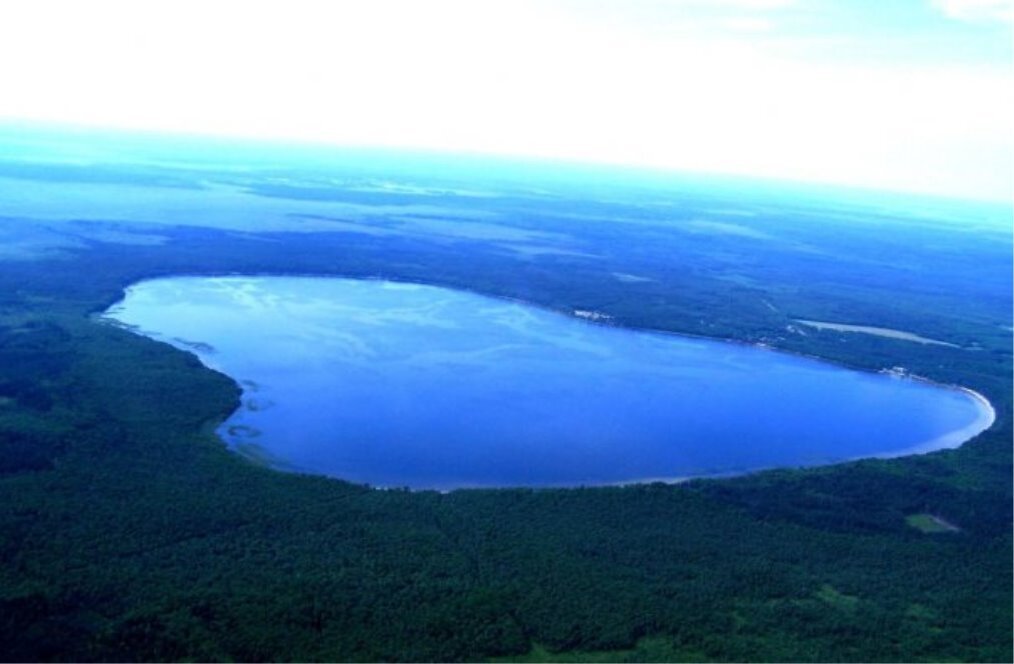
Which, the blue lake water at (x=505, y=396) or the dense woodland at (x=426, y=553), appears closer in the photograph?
the dense woodland at (x=426, y=553)

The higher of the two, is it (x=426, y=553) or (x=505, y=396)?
(x=505, y=396)

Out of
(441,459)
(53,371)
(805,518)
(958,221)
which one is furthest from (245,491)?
(958,221)

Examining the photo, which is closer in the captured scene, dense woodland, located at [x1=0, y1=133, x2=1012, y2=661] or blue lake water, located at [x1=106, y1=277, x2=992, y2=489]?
dense woodland, located at [x1=0, y1=133, x2=1012, y2=661]

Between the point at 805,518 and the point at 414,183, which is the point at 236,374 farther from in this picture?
the point at 414,183

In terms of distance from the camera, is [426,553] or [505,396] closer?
[426,553]
